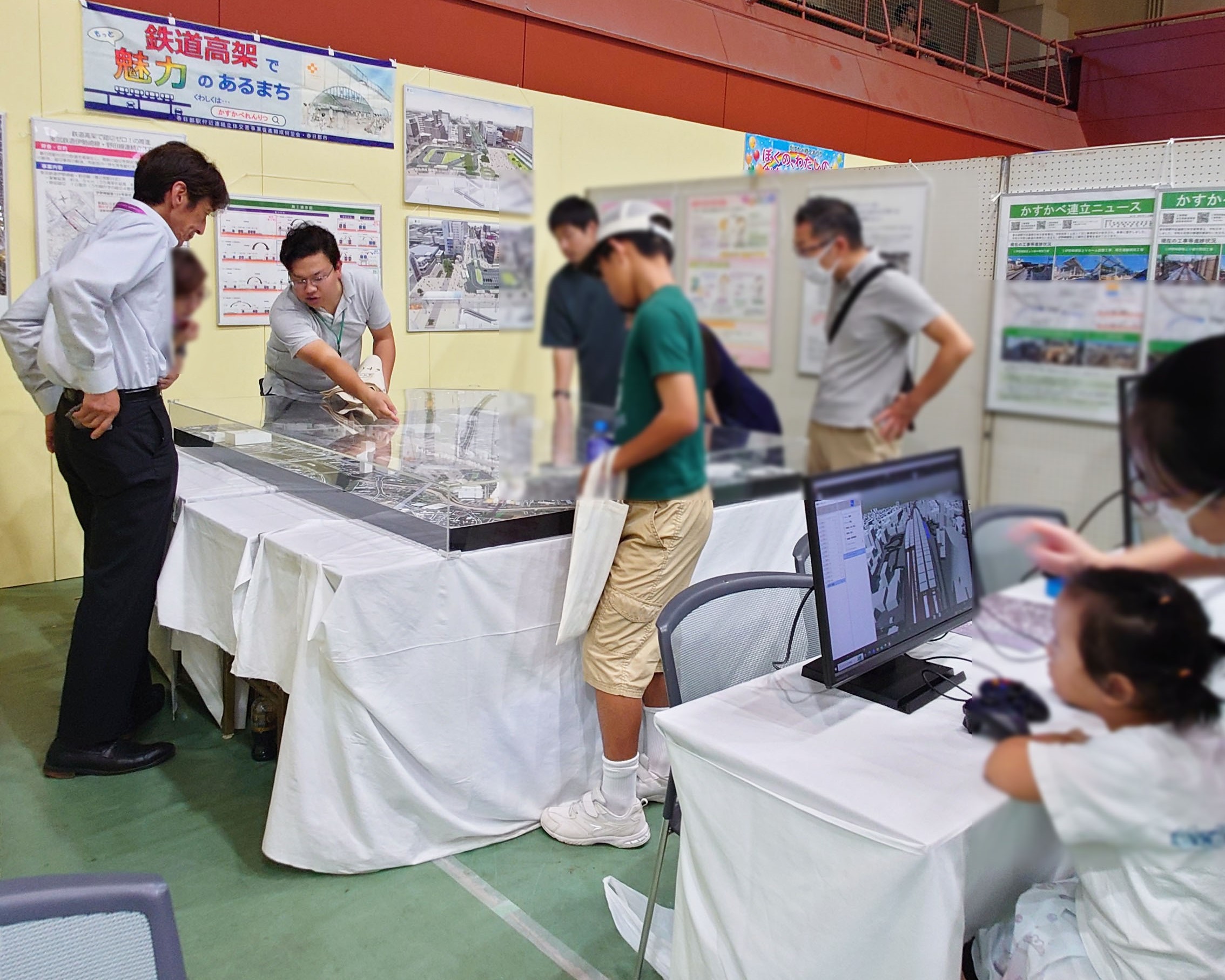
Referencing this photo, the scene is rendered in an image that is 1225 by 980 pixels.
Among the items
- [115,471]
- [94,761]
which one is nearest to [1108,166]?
[115,471]

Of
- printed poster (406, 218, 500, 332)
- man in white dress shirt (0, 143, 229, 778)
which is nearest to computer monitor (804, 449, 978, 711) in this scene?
man in white dress shirt (0, 143, 229, 778)

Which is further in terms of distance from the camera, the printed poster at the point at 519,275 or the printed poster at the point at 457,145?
the printed poster at the point at 457,145

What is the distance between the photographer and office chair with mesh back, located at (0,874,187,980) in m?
0.95

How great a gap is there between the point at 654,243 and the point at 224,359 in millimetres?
3875

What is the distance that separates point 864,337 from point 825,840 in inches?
32.4

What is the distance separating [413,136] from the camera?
4535mm

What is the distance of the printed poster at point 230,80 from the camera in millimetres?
3586

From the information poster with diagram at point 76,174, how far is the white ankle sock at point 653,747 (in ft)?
Answer: 8.87

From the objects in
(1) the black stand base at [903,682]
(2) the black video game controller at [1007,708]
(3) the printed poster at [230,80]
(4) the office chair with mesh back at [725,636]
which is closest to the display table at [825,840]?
(1) the black stand base at [903,682]

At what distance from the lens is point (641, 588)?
2.02 m

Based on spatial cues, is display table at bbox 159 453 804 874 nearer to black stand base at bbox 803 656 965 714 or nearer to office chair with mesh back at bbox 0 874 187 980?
black stand base at bbox 803 656 965 714

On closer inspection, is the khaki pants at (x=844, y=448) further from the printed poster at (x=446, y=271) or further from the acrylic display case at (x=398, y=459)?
the printed poster at (x=446, y=271)

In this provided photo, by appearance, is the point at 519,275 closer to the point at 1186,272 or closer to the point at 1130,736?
the point at 1130,736

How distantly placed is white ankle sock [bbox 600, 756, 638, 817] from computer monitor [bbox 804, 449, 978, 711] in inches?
30.3
